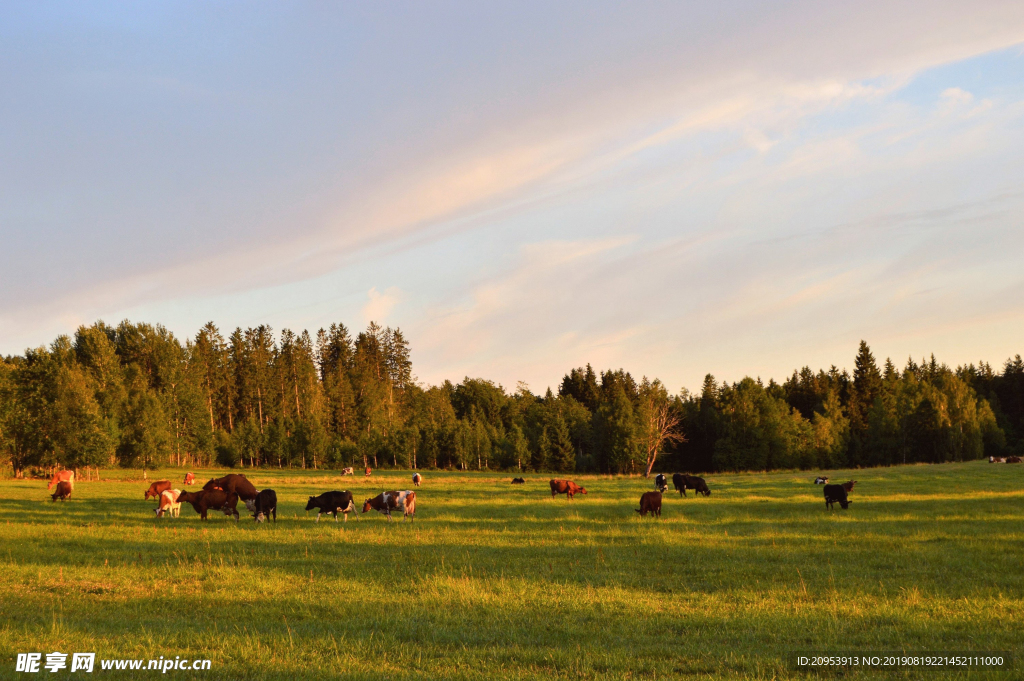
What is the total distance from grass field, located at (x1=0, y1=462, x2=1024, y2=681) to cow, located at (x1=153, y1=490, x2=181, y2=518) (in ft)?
3.30

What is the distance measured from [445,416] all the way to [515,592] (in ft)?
372

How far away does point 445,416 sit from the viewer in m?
127

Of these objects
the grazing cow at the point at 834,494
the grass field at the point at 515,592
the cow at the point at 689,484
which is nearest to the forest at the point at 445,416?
the cow at the point at 689,484

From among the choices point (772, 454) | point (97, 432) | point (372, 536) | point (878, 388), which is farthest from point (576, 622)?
point (878, 388)

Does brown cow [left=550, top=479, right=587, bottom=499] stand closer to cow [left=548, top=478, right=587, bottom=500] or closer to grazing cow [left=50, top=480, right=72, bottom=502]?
cow [left=548, top=478, right=587, bottom=500]

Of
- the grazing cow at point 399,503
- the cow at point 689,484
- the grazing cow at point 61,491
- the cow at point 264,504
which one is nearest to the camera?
the cow at point 264,504

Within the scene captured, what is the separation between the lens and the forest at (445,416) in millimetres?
92812

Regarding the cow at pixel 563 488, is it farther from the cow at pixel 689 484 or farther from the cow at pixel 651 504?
the cow at pixel 651 504

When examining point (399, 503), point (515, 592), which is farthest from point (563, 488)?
point (515, 592)

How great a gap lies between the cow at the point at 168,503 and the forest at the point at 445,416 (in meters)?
50.2

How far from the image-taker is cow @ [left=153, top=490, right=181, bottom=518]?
30.1m

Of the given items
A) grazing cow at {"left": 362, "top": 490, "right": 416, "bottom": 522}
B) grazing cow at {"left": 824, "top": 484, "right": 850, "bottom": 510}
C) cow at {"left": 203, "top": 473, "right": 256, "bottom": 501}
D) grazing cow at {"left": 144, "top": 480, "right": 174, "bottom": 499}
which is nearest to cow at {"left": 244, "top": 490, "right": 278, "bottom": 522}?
cow at {"left": 203, "top": 473, "right": 256, "bottom": 501}

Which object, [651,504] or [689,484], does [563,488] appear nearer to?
[689,484]

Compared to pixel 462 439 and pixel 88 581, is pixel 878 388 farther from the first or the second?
pixel 88 581
